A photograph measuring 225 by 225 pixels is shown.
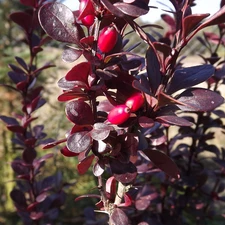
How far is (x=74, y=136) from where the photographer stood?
699 mm

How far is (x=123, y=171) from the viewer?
0.76 m

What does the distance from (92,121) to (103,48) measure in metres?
0.16

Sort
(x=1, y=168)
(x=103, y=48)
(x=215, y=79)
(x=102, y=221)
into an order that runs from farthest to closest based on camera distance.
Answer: (x=1, y=168)
(x=102, y=221)
(x=215, y=79)
(x=103, y=48)

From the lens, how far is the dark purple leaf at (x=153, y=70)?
708 mm

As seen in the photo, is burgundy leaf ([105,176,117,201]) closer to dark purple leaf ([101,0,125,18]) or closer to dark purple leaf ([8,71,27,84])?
dark purple leaf ([101,0,125,18])

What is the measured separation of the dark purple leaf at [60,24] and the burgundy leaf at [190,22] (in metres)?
Answer: 0.20

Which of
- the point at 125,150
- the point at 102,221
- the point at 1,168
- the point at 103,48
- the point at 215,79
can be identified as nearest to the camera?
the point at 103,48

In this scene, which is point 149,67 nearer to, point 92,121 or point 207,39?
point 92,121

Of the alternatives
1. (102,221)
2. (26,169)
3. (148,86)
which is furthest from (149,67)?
(102,221)

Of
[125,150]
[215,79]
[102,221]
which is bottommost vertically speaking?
[102,221]

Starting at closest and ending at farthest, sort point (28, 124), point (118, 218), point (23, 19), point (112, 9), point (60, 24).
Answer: point (112, 9) → point (60, 24) → point (118, 218) → point (23, 19) → point (28, 124)

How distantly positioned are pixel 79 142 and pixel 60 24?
0.23 meters

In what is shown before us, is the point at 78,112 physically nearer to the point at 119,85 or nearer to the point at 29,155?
the point at 119,85

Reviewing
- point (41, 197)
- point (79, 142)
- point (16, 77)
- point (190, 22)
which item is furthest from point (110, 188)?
point (16, 77)
